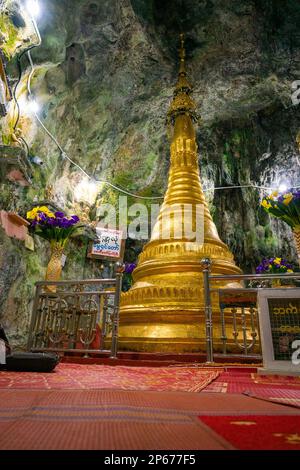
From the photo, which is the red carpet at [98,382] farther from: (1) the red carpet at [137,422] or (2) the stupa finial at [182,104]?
(2) the stupa finial at [182,104]

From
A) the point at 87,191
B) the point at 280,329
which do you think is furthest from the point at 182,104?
the point at 280,329

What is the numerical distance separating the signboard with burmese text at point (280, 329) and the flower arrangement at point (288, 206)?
1.96 meters

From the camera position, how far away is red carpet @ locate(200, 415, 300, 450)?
1.74 feet

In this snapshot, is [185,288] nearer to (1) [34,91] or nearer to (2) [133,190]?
(1) [34,91]

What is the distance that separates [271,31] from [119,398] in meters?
8.97

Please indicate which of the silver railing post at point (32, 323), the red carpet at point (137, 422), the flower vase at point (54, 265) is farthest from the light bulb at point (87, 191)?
the red carpet at point (137, 422)

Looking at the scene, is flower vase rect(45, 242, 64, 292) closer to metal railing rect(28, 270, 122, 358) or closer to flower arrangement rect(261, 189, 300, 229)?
metal railing rect(28, 270, 122, 358)

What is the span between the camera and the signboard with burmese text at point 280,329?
214 cm

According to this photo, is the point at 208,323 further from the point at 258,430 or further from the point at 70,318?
the point at 258,430

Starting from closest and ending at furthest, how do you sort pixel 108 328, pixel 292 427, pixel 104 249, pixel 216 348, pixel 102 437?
pixel 102 437 < pixel 292 427 < pixel 216 348 < pixel 108 328 < pixel 104 249

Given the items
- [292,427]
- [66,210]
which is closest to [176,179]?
[66,210]

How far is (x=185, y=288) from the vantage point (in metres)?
3.67

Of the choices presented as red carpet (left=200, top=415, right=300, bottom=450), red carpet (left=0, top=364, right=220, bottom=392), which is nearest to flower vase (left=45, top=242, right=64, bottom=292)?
red carpet (left=0, top=364, right=220, bottom=392)

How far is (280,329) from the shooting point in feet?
7.36
